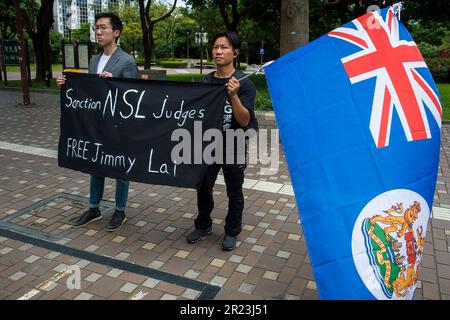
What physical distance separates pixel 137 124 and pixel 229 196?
1.03 meters

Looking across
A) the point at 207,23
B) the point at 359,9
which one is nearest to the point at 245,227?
the point at 359,9

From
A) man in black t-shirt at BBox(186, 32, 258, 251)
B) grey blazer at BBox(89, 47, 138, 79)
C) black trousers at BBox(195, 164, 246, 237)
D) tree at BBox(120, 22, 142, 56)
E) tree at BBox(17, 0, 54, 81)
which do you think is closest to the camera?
man in black t-shirt at BBox(186, 32, 258, 251)

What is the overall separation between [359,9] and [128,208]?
19360 mm

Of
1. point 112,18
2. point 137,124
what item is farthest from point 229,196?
point 112,18

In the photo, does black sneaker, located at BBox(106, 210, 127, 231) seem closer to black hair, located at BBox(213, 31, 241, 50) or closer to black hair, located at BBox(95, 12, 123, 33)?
black hair, located at BBox(95, 12, 123, 33)

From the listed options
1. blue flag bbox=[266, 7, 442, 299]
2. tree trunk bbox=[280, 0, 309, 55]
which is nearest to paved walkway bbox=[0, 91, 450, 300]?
blue flag bbox=[266, 7, 442, 299]

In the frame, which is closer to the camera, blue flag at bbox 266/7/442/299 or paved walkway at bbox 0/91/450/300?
blue flag at bbox 266/7/442/299

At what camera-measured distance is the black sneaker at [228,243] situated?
376 cm

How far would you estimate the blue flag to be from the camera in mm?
2260

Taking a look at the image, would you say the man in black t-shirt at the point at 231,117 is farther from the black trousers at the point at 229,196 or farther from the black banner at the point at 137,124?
the black banner at the point at 137,124

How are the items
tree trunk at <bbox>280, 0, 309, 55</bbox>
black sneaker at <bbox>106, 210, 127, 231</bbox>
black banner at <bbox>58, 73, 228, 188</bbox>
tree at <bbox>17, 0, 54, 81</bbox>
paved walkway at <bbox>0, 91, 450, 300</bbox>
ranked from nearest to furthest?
1. paved walkway at <bbox>0, 91, 450, 300</bbox>
2. black banner at <bbox>58, 73, 228, 188</bbox>
3. black sneaker at <bbox>106, 210, 127, 231</bbox>
4. tree trunk at <bbox>280, 0, 309, 55</bbox>
5. tree at <bbox>17, 0, 54, 81</bbox>

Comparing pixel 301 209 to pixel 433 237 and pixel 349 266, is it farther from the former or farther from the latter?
pixel 433 237

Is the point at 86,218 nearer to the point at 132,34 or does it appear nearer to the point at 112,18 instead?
the point at 112,18

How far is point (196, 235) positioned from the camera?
3.94 m
